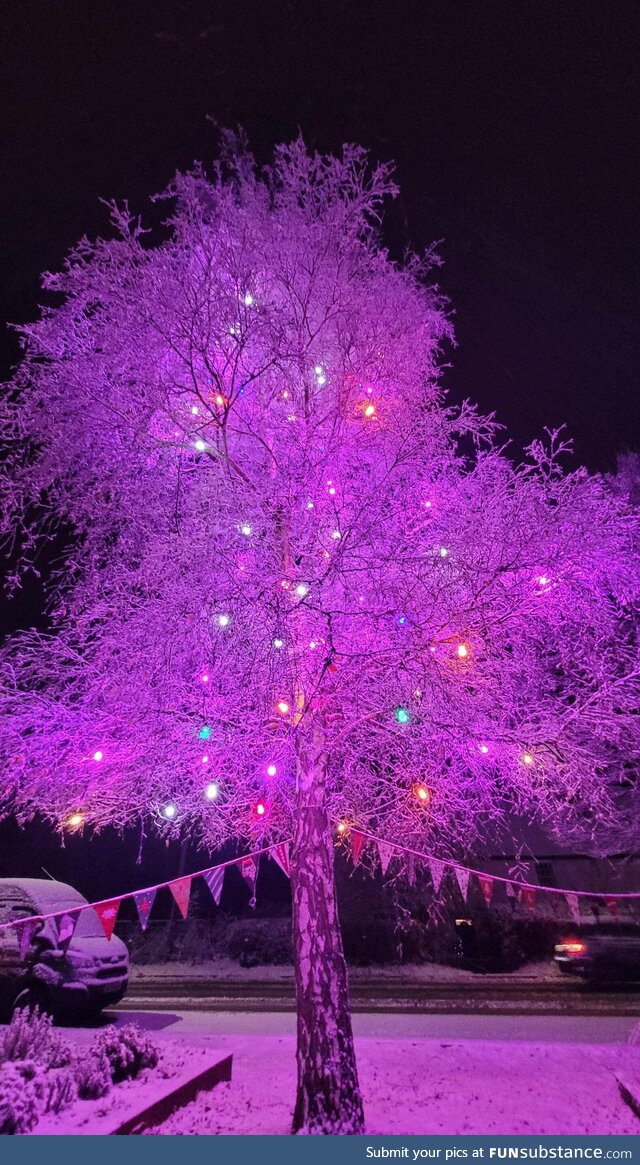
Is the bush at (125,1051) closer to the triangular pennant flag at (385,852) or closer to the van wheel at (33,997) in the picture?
the triangular pennant flag at (385,852)

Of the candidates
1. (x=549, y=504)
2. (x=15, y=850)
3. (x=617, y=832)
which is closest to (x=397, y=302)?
(x=549, y=504)

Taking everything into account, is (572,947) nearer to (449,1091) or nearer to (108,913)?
(449,1091)

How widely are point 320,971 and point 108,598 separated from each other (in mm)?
4296

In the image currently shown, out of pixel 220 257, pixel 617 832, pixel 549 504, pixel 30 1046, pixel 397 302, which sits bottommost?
pixel 30 1046

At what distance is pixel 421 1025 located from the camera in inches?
358

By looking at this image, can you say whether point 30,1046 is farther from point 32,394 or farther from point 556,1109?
point 32,394

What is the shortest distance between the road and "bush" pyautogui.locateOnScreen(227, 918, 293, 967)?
7.30m

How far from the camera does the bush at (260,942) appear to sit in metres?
17.0

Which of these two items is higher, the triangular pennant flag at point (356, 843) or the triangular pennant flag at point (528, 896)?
the triangular pennant flag at point (356, 843)

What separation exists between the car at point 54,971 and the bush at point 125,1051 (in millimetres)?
3310

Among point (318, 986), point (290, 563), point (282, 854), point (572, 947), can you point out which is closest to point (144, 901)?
point (282, 854)

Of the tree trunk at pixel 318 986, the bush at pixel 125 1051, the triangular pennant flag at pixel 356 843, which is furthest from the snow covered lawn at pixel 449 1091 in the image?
the triangular pennant flag at pixel 356 843

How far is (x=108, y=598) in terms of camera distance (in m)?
6.84

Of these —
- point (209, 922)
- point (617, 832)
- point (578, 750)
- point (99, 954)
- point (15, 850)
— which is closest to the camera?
point (578, 750)
